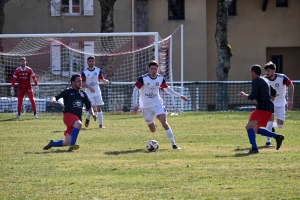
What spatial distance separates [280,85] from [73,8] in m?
23.7

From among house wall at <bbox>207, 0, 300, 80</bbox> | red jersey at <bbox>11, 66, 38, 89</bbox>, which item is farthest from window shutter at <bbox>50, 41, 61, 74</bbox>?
house wall at <bbox>207, 0, 300, 80</bbox>

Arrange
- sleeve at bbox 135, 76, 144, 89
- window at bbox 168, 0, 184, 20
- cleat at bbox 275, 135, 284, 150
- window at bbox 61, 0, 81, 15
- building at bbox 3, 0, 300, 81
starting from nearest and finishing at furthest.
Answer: cleat at bbox 275, 135, 284, 150, sleeve at bbox 135, 76, 144, 89, building at bbox 3, 0, 300, 81, window at bbox 61, 0, 81, 15, window at bbox 168, 0, 184, 20

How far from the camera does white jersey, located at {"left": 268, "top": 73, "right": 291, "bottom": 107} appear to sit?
50.3 feet

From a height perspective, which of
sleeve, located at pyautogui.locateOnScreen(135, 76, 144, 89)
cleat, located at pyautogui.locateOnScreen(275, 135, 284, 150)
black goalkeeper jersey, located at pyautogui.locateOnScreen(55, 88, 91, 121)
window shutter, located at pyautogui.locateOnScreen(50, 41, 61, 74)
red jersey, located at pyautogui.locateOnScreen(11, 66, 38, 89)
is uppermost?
window shutter, located at pyautogui.locateOnScreen(50, 41, 61, 74)

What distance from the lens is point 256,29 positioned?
3956 centimetres

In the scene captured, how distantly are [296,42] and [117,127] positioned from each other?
73.7 feet

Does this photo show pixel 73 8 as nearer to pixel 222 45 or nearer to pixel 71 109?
pixel 222 45

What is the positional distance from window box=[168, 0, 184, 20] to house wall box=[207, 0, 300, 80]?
1.68 m

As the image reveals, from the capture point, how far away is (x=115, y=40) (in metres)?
29.9

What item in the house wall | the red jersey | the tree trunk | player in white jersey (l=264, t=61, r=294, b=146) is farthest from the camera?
the house wall

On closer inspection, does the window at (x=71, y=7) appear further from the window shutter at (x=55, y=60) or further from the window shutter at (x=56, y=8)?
the window shutter at (x=55, y=60)

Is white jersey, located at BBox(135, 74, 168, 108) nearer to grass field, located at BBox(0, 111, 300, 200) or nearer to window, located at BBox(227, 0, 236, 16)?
grass field, located at BBox(0, 111, 300, 200)

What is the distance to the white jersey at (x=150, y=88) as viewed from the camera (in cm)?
1439

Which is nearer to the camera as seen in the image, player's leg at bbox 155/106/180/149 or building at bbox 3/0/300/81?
player's leg at bbox 155/106/180/149
